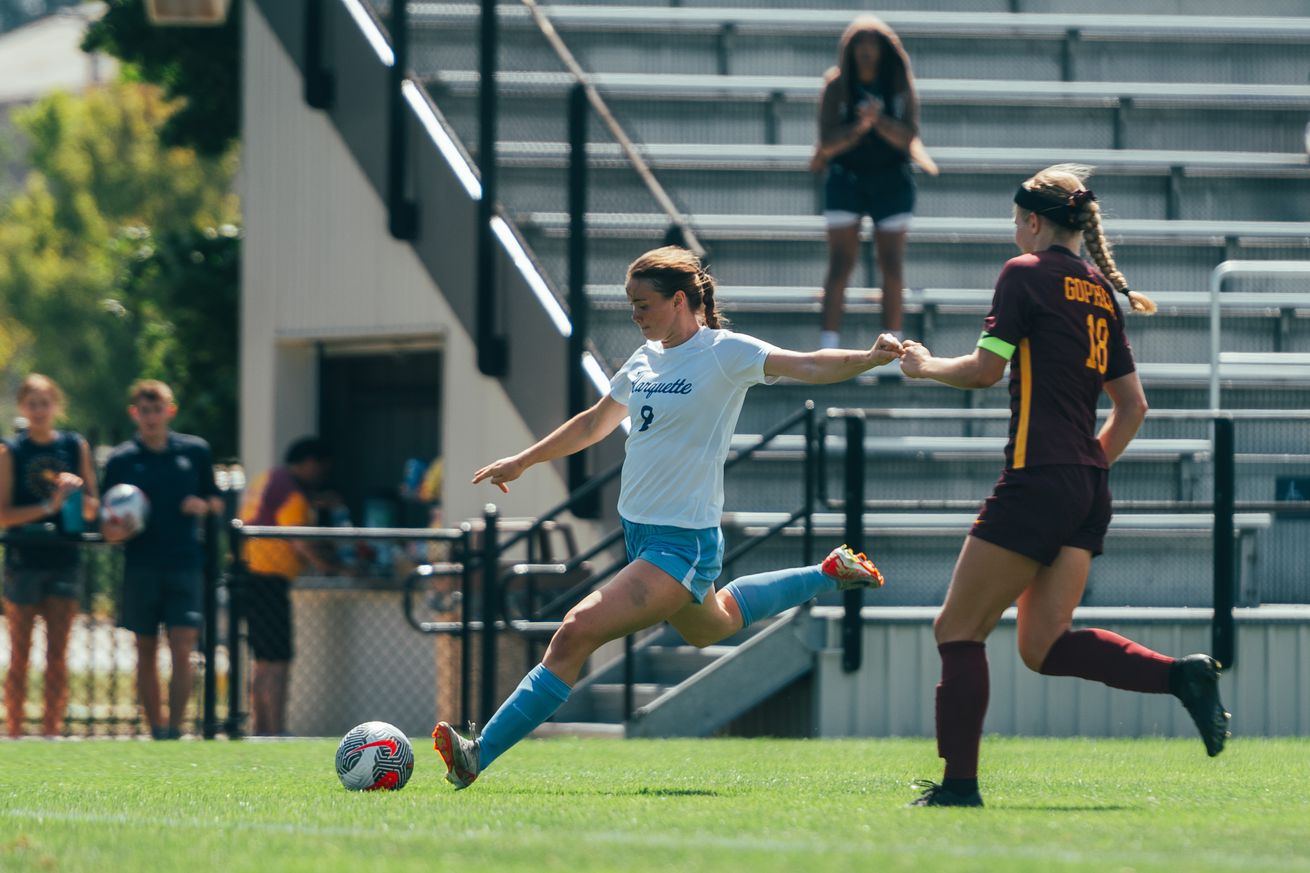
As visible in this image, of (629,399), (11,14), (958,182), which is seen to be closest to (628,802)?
(629,399)

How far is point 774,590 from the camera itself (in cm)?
770

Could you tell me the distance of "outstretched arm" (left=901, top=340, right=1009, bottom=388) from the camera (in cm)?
662

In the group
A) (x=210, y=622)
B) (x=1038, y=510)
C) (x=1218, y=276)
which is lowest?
(x=210, y=622)

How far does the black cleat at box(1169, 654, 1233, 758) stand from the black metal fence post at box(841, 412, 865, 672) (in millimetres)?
4485

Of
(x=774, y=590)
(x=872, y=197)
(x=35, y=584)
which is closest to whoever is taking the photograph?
(x=774, y=590)

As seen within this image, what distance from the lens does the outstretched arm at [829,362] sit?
6887 mm

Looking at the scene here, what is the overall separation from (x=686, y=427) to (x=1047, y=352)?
Answer: 1239 millimetres

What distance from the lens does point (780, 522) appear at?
39.9ft

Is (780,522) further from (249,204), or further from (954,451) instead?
(249,204)

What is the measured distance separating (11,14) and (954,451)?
11255 cm

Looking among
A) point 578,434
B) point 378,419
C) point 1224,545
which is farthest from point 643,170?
point 578,434

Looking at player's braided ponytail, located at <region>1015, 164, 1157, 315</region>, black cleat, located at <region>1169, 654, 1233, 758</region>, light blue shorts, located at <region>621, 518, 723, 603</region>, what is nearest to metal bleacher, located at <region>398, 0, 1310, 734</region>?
light blue shorts, located at <region>621, 518, 723, 603</region>

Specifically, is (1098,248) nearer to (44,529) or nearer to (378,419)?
(44,529)

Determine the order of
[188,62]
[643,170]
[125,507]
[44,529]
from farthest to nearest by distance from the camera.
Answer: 1. [188,62]
2. [643,170]
3. [44,529]
4. [125,507]
